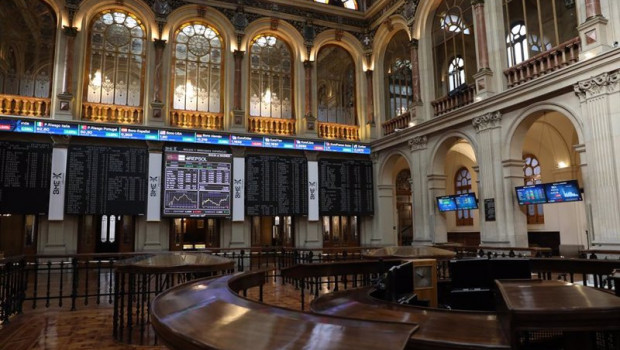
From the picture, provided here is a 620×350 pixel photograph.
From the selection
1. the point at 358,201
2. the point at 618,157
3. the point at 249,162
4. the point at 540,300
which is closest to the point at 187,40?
the point at 249,162

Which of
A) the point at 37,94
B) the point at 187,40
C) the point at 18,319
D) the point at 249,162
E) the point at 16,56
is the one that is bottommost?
the point at 18,319

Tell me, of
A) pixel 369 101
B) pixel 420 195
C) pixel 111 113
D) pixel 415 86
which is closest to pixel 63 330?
pixel 111 113

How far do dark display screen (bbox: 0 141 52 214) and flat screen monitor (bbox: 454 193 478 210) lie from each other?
1262 cm

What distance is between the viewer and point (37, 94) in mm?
13695

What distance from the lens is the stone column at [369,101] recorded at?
57.4 feet

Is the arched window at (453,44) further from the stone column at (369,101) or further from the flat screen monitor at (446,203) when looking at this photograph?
the flat screen monitor at (446,203)

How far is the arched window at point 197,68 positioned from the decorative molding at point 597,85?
11.3 m

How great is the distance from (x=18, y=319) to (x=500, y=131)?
1147cm

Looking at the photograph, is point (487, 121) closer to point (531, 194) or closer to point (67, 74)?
point (531, 194)

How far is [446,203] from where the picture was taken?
45.0ft

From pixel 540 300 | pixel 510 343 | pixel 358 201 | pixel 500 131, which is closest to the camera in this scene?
pixel 510 343

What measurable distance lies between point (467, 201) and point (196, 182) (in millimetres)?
8871

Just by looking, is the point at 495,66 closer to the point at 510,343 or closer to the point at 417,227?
the point at 417,227

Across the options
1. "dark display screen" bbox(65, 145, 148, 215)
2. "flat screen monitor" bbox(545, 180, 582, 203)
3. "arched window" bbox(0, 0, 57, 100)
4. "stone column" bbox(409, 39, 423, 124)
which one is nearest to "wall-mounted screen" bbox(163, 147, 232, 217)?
"dark display screen" bbox(65, 145, 148, 215)
